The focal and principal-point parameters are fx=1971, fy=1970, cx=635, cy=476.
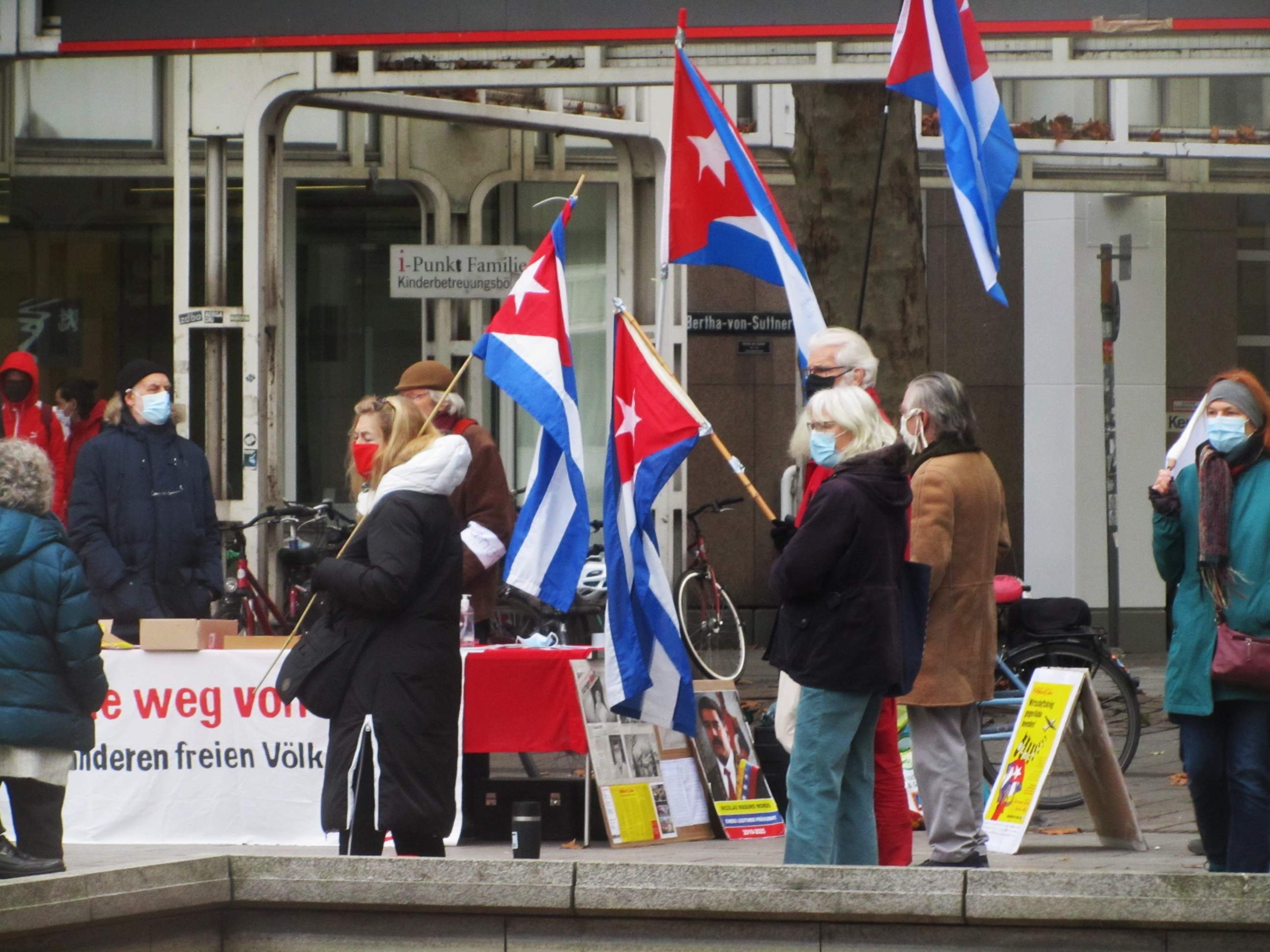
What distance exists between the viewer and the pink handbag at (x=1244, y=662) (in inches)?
243

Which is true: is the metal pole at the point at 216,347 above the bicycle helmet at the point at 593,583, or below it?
above

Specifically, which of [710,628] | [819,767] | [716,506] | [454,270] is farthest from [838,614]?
[454,270]

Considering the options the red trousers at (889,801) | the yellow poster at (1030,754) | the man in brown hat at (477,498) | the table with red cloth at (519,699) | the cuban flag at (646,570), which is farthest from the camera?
the man in brown hat at (477,498)

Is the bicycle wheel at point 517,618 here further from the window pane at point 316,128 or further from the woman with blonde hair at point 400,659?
the woman with blonde hair at point 400,659

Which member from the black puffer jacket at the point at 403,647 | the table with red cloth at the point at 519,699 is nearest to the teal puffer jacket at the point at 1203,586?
the black puffer jacket at the point at 403,647

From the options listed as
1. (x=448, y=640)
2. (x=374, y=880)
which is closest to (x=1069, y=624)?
(x=448, y=640)

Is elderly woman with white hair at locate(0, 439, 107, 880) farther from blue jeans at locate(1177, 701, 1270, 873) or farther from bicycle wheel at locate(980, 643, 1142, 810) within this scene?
bicycle wheel at locate(980, 643, 1142, 810)

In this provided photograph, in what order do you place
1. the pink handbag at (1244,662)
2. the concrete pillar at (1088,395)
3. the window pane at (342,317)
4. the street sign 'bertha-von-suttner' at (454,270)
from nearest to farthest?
the pink handbag at (1244,662)
the street sign 'bertha-von-suttner' at (454,270)
the window pane at (342,317)
the concrete pillar at (1088,395)

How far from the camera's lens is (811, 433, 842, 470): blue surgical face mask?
6.30 meters

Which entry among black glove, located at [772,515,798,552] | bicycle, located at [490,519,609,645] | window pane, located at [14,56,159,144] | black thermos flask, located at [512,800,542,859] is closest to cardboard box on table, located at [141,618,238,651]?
black thermos flask, located at [512,800,542,859]

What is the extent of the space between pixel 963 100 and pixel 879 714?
10.3 feet

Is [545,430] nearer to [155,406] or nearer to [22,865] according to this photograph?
[155,406]

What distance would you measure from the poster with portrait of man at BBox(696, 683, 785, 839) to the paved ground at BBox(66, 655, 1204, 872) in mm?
149

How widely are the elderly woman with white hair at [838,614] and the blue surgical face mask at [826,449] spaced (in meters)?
0.03
